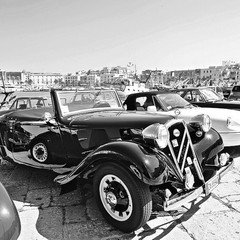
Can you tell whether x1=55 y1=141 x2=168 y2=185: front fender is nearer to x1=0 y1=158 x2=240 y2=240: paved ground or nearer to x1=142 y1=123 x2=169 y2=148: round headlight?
x1=142 y1=123 x2=169 y2=148: round headlight

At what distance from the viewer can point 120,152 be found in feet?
8.63

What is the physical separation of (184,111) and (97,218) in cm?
386

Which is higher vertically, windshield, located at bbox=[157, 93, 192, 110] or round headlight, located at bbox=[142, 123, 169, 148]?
round headlight, located at bbox=[142, 123, 169, 148]

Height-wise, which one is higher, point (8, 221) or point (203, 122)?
point (203, 122)

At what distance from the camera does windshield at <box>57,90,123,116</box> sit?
3.85 meters

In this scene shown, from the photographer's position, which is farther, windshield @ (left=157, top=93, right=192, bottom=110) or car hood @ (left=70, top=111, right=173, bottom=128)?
windshield @ (left=157, top=93, right=192, bottom=110)

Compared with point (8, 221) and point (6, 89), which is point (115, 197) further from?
point (6, 89)

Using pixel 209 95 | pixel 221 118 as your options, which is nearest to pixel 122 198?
pixel 221 118

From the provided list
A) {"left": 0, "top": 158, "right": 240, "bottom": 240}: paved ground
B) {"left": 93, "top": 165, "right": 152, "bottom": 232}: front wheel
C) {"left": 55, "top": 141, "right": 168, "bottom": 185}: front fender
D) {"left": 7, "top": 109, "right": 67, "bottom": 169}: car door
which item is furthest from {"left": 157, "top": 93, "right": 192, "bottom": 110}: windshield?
{"left": 93, "top": 165, "right": 152, "bottom": 232}: front wheel

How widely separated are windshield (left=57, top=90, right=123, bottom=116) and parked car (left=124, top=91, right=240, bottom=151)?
99 centimetres

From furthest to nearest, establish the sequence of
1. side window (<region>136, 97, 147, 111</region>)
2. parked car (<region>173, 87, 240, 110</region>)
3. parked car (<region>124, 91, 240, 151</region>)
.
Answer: parked car (<region>173, 87, 240, 110</region>), side window (<region>136, 97, 147, 111</region>), parked car (<region>124, 91, 240, 151</region>)

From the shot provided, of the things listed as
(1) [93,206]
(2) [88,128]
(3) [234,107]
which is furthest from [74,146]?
(3) [234,107]

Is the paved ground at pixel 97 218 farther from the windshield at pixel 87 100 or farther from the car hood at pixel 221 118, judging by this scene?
the car hood at pixel 221 118

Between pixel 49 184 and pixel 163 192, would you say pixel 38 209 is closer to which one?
pixel 49 184
